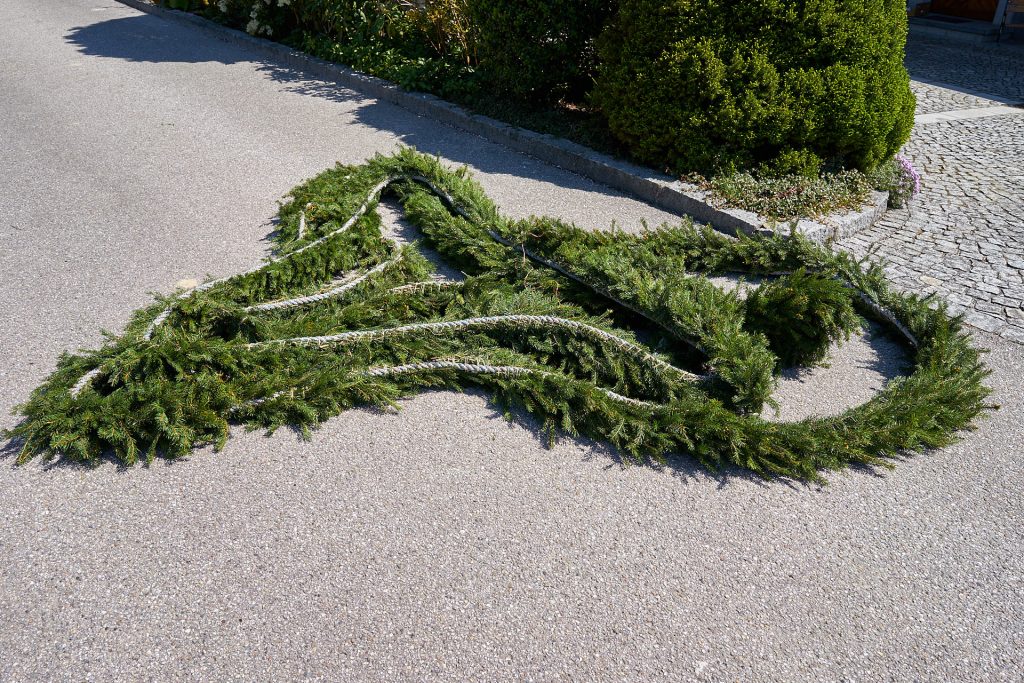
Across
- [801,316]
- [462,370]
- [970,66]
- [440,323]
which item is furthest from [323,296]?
[970,66]

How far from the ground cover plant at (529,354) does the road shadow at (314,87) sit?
240 centimetres

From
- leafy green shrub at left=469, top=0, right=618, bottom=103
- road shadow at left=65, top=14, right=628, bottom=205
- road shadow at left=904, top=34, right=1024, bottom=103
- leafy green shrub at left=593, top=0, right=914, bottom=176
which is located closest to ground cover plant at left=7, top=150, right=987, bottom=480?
leafy green shrub at left=593, top=0, right=914, bottom=176

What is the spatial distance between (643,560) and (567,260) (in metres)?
2.09

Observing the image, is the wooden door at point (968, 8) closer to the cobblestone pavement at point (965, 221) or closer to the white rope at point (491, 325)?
the cobblestone pavement at point (965, 221)

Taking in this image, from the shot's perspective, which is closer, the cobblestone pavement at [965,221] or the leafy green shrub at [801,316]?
the leafy green shrub at [801,316]

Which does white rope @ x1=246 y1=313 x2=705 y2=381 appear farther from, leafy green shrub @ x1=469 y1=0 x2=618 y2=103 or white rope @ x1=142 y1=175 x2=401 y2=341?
leafy green shrub @ x1=469 y1=0 x2=618 y2=103

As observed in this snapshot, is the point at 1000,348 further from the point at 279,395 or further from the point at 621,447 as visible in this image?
the point at 279,395

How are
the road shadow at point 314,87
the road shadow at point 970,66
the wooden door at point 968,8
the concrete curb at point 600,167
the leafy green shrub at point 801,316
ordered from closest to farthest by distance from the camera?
the leafy green shrub at point 801,316 < the concrete curb at point 600,167 < the road shadow at point 314,87 < the road shadow at point 970,66 < the wooden door at point 968,8

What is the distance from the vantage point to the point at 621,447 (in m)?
3.45

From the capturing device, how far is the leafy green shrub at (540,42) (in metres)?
7.37

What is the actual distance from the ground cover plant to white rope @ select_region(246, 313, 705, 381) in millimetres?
10

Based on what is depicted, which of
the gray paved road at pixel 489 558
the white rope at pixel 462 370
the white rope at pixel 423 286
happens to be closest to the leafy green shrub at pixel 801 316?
the gray paved road at pixel 489 558

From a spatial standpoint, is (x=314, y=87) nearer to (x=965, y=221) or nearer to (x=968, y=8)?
(x=965, y=221)

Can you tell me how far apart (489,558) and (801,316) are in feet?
6.64
